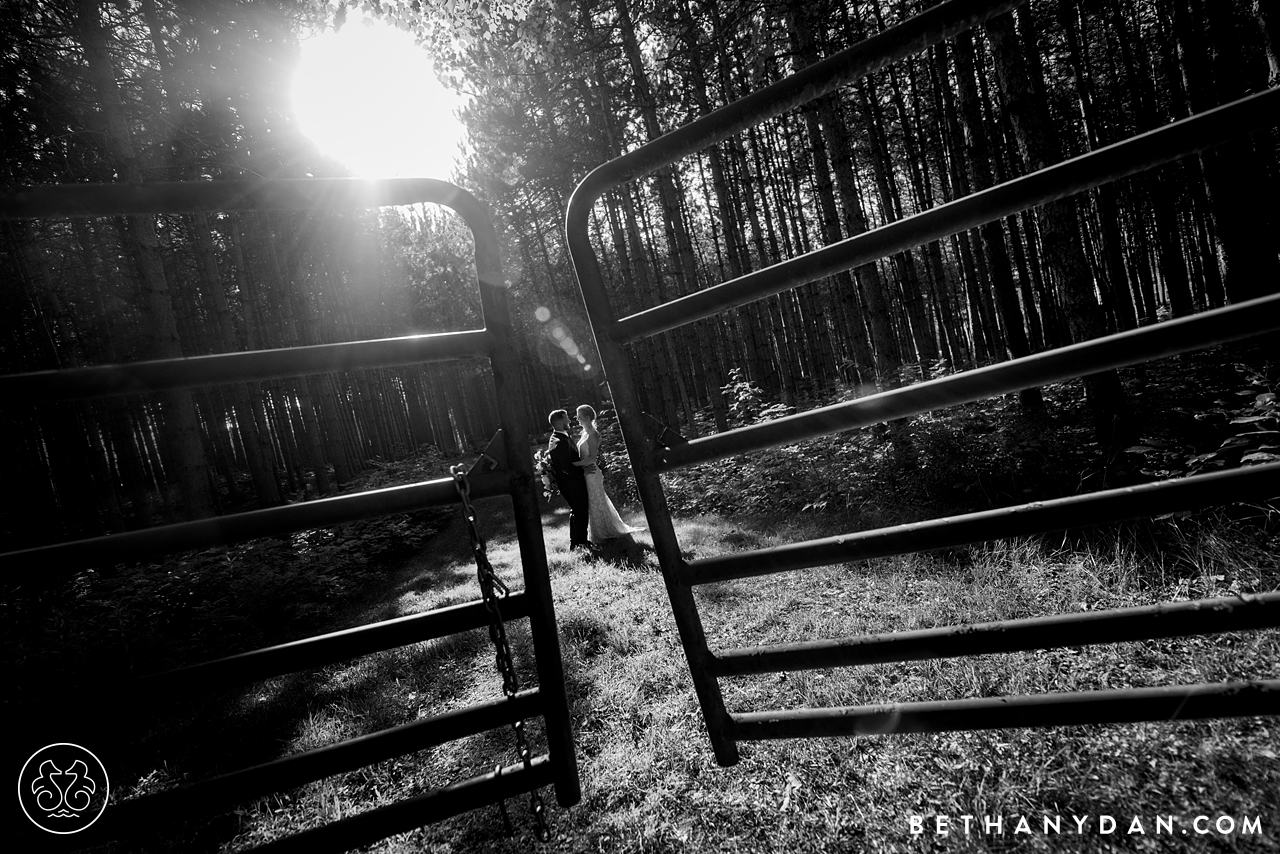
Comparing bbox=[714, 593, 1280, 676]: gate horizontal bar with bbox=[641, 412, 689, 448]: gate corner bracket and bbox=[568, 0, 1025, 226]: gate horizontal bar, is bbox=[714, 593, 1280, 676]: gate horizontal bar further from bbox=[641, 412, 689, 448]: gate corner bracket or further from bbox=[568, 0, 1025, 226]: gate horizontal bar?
bbox=[568, 0, 1025, 226]: gate horizontal bar

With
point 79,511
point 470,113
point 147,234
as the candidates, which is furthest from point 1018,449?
point 79,511

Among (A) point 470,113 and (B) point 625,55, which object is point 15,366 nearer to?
(A) point 470,113

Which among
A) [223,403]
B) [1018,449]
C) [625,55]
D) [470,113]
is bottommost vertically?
[1018,449]

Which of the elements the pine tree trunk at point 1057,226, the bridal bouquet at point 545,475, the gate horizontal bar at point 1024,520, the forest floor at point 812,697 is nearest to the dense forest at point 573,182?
the pine tree trunk at point 1057,226

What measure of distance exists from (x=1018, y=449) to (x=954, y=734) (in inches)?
241

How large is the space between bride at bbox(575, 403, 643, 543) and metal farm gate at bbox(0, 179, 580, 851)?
619 cm

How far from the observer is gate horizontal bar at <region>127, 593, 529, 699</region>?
47.2 inches

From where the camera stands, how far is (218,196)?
1.33 m

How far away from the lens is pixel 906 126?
50.2 ft

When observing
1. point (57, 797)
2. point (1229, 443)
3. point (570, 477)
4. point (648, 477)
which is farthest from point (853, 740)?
point (570, 477)

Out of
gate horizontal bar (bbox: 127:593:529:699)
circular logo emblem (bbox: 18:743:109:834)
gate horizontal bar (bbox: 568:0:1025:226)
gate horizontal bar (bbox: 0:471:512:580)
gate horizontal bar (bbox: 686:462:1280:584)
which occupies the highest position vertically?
gate horizontal bar (bbox: 568:0:1025:226)

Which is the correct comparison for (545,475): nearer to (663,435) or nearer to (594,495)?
(594,495)

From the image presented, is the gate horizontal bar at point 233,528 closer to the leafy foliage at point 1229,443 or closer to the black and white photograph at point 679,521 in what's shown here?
the black and white photograph at point 679,521

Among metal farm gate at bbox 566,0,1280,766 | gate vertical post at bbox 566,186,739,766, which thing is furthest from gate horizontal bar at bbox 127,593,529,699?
metal farm gate at bbox 566,0,1280,766
